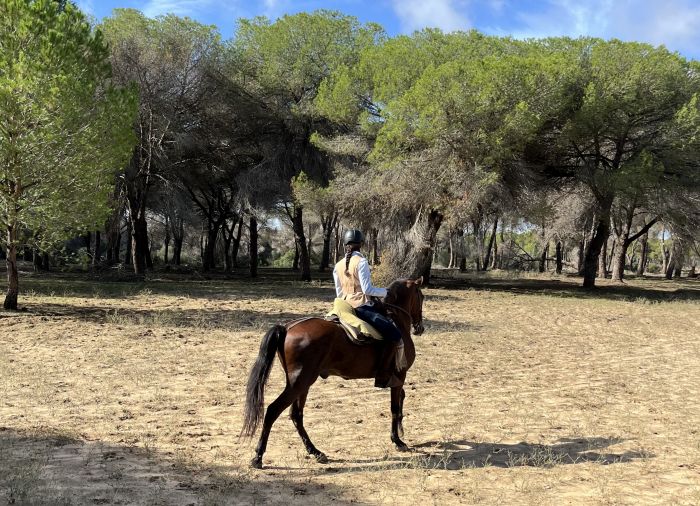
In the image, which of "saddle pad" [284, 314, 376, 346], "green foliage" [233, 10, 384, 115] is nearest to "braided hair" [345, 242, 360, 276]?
"saddle pad" [284, 314, 376, 346]

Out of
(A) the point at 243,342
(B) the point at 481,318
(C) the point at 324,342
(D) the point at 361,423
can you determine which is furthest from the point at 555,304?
(C) the point at 324,342

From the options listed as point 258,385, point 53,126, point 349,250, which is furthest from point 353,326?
point 53,126

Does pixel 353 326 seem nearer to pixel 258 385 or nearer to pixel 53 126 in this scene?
pixel 258 385

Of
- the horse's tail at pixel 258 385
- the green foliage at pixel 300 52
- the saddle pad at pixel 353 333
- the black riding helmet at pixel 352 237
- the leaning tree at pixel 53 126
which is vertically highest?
the green foliage at pixel 300 52

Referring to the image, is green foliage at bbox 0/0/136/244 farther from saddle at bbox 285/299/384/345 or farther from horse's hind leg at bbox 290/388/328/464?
horse's hind leg at bbox 290/388/328/464

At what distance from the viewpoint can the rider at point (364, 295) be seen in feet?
18.6

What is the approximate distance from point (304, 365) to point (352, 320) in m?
0.69

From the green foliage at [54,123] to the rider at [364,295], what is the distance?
392 inches

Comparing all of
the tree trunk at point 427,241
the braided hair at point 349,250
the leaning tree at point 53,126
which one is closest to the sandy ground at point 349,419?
the braided hair at point 349,250

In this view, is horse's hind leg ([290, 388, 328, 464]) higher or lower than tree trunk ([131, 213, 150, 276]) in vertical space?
lower

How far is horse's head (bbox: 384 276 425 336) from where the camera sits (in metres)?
6.32

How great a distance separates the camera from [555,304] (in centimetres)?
2119

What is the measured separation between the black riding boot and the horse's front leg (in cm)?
13

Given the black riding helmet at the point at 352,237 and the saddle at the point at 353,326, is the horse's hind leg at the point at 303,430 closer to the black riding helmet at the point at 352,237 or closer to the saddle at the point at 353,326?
the saddle at the point at 353,326
